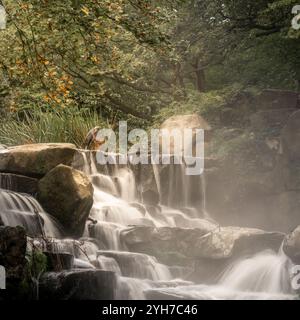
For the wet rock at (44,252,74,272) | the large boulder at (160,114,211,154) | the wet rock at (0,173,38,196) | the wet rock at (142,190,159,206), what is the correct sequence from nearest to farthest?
the wet rock at (44,252,74,272)
the wet rock at (0,173,38,196)
the wet rock at (142,190,159,206)
the large boulder at (160,114,211,154)

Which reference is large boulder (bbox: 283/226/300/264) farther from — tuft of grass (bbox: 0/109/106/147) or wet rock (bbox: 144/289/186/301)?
tuft of grass (bbox: 0/109/106/147)

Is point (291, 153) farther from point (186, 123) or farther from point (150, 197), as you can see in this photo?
point (150, 197)

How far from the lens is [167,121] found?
1900 cm

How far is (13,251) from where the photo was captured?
7.83 metres

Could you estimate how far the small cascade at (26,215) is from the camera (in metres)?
10.9

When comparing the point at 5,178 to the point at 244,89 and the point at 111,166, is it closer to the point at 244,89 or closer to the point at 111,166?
the point at 111,166

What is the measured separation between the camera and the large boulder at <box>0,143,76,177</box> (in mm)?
12719

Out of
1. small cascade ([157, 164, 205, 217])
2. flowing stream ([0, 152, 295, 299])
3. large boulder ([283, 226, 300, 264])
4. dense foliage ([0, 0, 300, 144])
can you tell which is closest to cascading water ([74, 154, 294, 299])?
flowing stream ([0, 152, 295, 299])

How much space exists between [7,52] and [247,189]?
27.3 ft

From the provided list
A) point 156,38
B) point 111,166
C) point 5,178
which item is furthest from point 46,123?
point 156,38

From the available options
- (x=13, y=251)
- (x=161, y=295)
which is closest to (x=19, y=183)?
(x=161, y=295)

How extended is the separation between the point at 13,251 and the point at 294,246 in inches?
216

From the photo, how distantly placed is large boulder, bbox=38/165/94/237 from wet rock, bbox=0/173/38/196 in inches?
28.8
